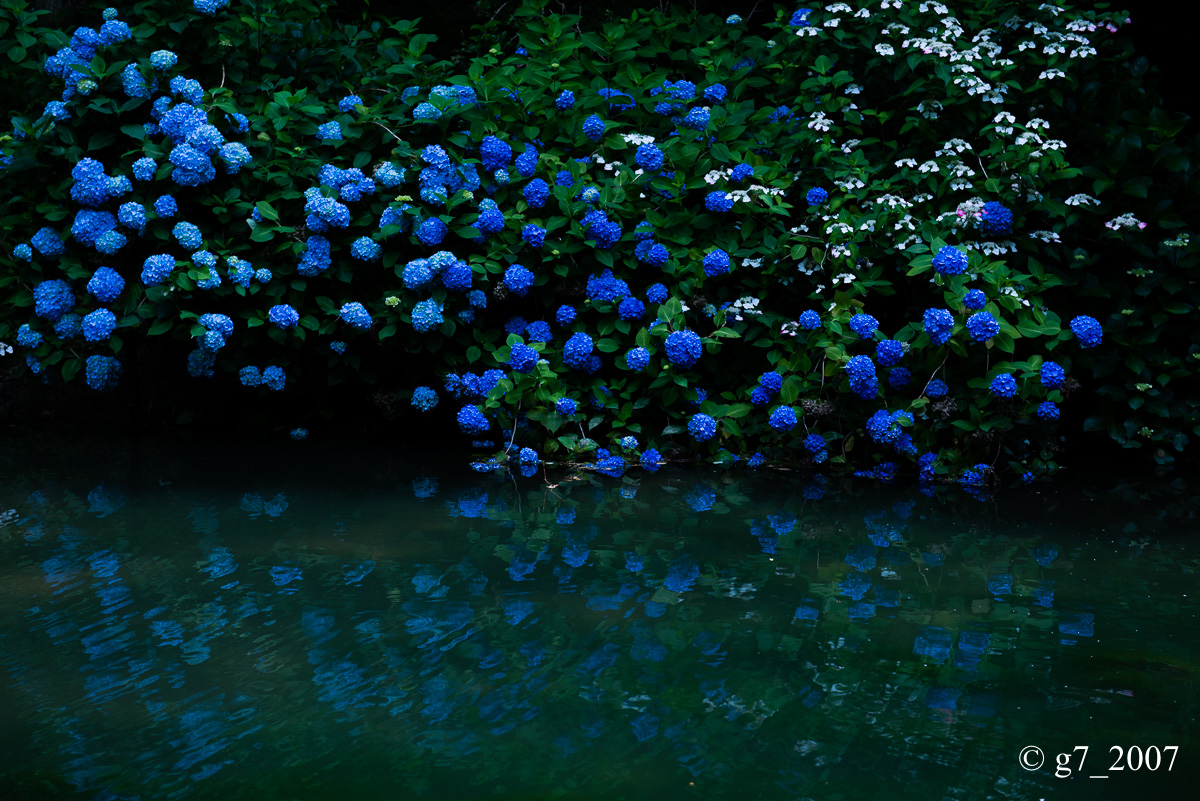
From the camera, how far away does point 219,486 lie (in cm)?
421

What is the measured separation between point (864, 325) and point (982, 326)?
0.51 meters

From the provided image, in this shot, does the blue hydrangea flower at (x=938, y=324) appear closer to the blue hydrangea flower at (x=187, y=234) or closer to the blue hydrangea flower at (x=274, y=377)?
the blue hydrangea flower at (x=274, y=377)

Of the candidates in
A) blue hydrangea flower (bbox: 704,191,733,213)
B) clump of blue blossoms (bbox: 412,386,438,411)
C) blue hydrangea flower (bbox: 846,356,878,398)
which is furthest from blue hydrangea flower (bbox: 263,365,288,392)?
blue hydrangea flower (bbox: 846,356,878,398)

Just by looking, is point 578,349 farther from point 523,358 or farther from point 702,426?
point 702,426

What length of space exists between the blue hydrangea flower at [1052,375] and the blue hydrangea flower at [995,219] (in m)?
0.73

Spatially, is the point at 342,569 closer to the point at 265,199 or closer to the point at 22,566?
the point at 22,566

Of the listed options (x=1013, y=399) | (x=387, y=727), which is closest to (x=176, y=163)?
(x=387, y=727)

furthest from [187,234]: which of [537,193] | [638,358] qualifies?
[638,358]

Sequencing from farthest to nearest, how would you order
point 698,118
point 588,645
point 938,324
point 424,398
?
point 698,118, point 424,398, point 938,324, point 588,645

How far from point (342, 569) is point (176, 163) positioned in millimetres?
2414

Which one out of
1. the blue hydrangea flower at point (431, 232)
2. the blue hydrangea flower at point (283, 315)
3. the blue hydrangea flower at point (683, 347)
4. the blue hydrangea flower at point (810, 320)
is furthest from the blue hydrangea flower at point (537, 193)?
the blue hydrangea flower at point (810, 320)

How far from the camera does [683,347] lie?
181 inches

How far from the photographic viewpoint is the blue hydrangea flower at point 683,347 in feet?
15.1

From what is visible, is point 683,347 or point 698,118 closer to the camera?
point 683,347
